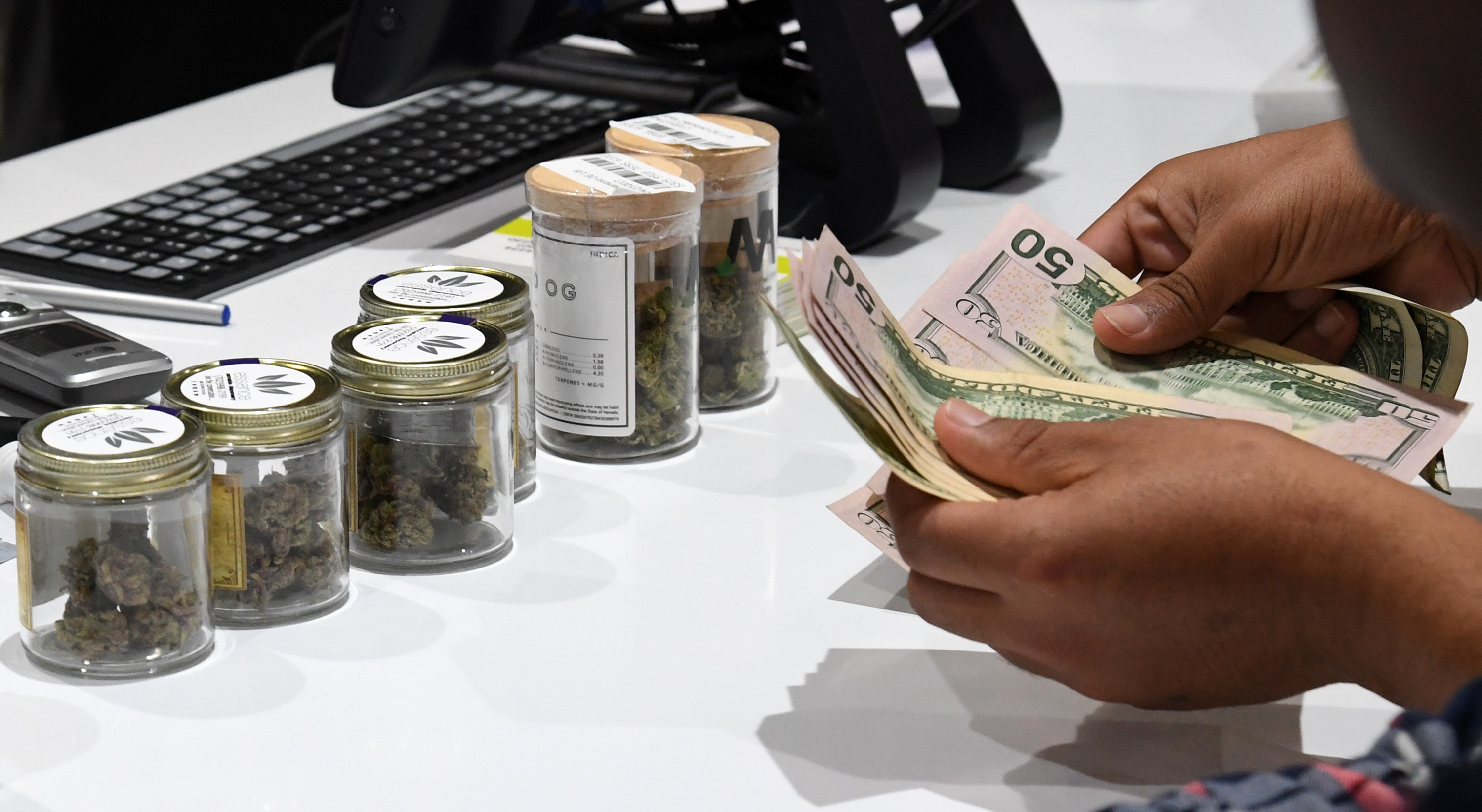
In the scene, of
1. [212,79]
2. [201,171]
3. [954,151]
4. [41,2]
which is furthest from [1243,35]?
[41,2]

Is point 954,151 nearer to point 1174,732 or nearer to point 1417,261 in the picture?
point 1417,261

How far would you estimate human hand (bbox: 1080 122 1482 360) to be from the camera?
862 millimetres

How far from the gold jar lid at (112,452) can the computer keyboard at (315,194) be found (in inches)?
17.3

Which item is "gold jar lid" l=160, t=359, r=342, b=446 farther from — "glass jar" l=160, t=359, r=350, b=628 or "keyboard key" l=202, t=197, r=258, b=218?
"keyboard key" l=202, t=197, r=258, b=218

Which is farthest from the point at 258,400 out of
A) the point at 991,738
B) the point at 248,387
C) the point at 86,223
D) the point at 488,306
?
the point at 86,223

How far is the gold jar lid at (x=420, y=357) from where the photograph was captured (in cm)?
74

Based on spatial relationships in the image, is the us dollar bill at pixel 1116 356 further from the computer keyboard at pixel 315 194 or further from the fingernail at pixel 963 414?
the computer keyboard at pixel 315 194

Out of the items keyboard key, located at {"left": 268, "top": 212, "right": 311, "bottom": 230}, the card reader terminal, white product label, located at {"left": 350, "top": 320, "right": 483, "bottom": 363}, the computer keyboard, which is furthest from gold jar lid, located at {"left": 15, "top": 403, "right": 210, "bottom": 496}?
keyboard key, located at {"left": 268, "top": 212, "right": 311, "bottom": 230}

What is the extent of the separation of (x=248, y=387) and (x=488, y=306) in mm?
152

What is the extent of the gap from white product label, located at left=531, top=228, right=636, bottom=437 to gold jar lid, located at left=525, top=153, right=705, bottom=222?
14 millimetres

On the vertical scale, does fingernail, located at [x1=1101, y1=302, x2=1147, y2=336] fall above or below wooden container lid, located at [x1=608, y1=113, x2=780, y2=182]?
below

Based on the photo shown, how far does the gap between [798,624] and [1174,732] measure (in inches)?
7.2

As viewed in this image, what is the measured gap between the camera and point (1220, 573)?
612 millimetres

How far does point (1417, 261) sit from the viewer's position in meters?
0.92
